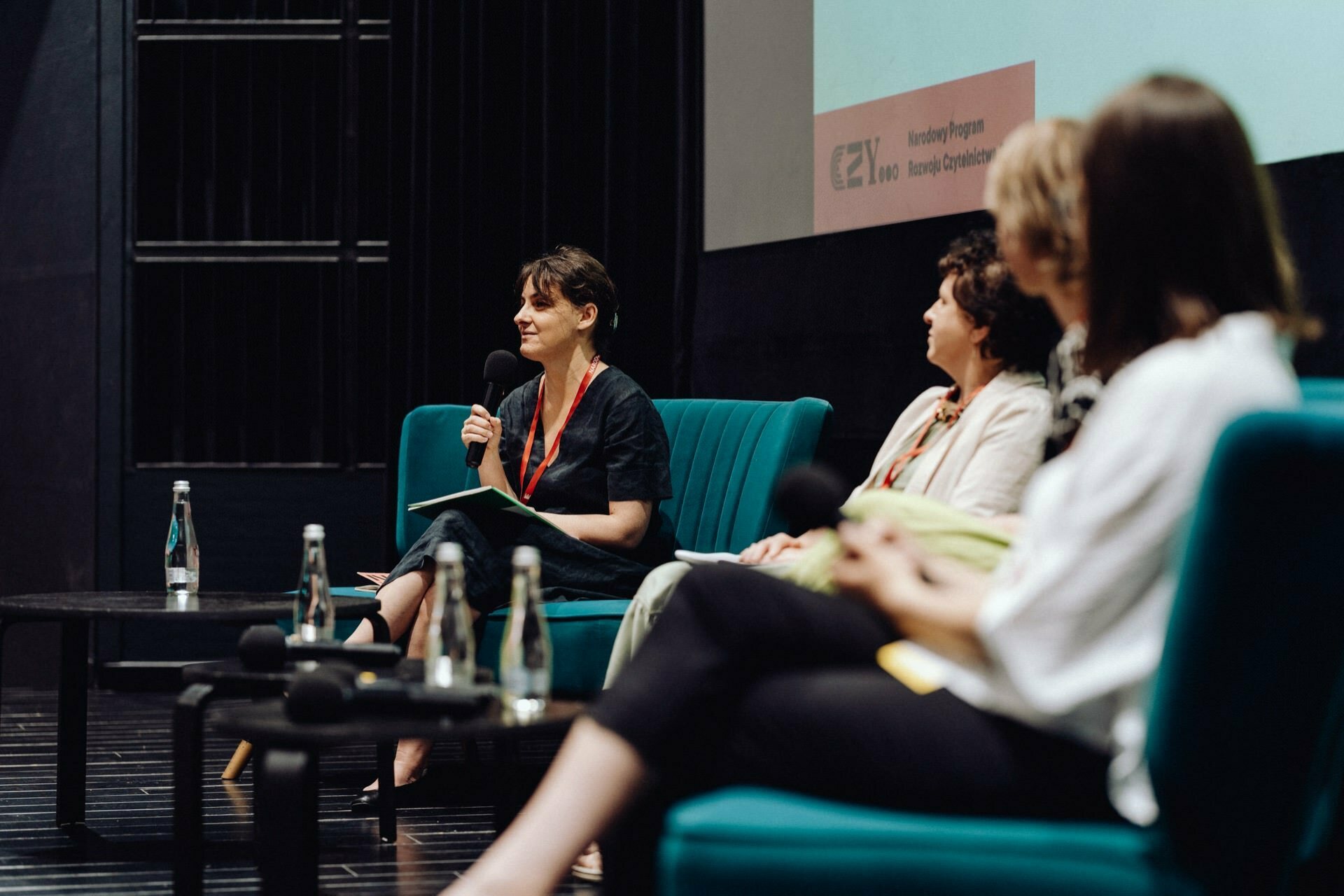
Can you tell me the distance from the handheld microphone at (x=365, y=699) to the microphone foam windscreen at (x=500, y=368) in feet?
5.73

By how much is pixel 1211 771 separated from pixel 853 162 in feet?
8.74

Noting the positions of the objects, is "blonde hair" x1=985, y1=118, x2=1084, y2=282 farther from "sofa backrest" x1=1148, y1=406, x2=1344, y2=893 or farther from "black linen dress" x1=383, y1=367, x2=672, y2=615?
"black linen dress" x1=383, y1=367, x2=672, y2=615

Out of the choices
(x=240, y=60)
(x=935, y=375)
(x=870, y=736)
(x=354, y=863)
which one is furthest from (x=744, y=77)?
(x=870, y=736)

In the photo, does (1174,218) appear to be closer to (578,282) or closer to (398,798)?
(578,282)

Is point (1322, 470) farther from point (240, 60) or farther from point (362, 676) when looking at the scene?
point (240, 60)

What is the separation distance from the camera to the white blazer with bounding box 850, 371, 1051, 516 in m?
2.57

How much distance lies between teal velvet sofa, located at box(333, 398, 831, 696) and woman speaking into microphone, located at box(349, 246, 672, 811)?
0.11m

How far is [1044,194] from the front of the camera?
1.74m

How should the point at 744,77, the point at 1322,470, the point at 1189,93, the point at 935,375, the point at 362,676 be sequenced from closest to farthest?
the point at 1322,470, the point at 1189,93, the point at 362,676, the point at 935,375, the point at 744,77

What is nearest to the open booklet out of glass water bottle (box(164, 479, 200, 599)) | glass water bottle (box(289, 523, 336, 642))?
glass water bottle (box(164, 479, 200, 599))

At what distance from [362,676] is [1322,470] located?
4.02 ft

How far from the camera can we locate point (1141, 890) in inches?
56.9

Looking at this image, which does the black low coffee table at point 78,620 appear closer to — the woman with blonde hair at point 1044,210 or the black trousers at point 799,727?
the black trousers at point 799,727

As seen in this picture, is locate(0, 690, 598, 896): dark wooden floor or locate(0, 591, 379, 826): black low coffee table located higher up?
locate(0, 591, 379, 826): black low coffee table
